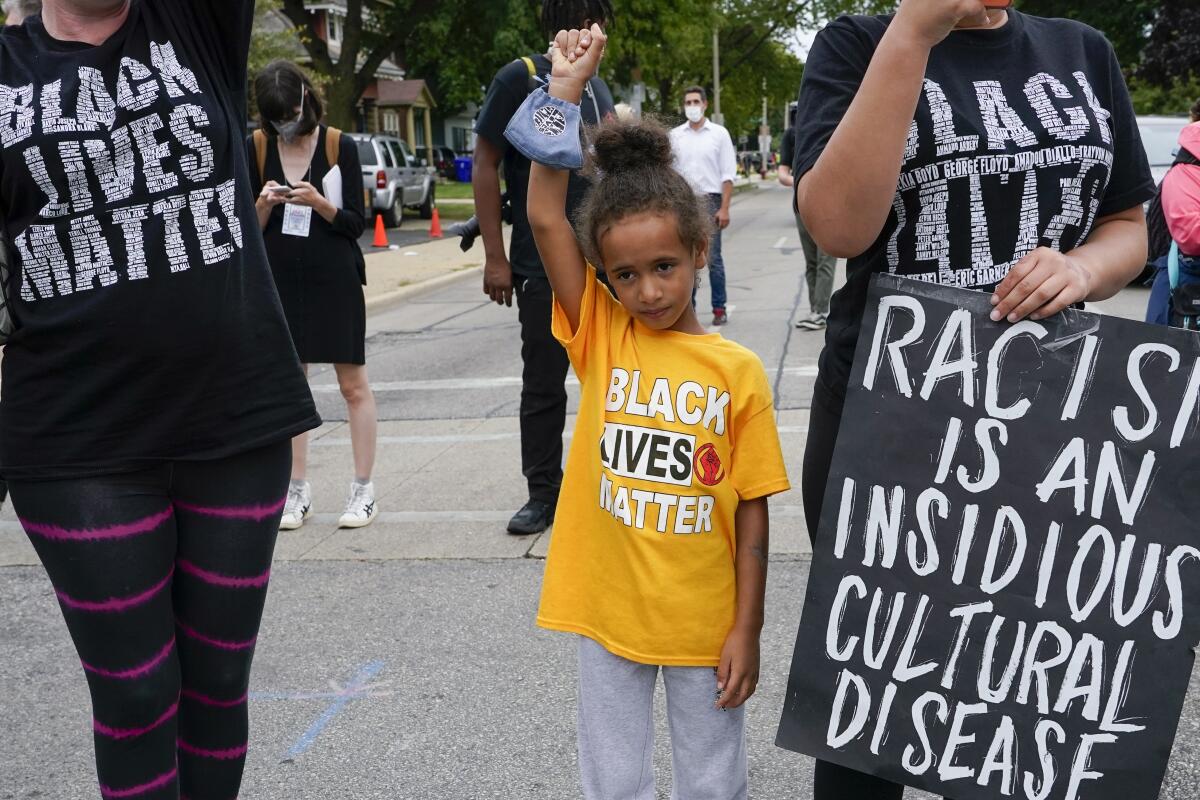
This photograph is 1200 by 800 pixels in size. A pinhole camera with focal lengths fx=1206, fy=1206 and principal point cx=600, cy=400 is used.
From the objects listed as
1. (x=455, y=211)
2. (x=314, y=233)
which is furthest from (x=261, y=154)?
(x=455, y=211)

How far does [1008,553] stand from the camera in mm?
1928

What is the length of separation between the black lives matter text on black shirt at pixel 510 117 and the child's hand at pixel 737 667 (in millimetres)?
2349

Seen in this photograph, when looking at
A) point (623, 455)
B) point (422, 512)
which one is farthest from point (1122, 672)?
point (422, 512)

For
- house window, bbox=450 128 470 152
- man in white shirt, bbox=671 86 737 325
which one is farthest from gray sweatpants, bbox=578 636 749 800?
house window, bbox=450 128 470 152

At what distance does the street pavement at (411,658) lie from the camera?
3129 millimetres

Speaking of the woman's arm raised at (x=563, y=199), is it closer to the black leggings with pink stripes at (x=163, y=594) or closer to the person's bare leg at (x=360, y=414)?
the black leggings with pink stripes at (x=163, y=594)

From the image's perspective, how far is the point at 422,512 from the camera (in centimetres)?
539

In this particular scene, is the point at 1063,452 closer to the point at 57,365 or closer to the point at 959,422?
the point at 959,422

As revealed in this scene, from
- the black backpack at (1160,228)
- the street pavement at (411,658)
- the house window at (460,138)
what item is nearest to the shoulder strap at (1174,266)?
the black backpack at (1160,228)

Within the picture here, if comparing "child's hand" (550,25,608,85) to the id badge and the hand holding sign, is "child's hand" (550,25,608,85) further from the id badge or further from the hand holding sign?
the id badge

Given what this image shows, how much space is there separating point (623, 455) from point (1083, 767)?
2.98 ft

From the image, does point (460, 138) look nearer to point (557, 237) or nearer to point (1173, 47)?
point (1173, 47)

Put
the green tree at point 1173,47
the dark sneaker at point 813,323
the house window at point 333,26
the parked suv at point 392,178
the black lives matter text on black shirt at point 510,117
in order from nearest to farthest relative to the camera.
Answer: the black lives matter text on black shirt at point 510,117
the dark sneaker at point 813,323
the parked suv at point 392,178
the green tree at point 1173,47
the house window at point 333,26

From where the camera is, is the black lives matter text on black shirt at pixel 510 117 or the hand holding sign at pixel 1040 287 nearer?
the hand holding sign at pixel 1040 287
